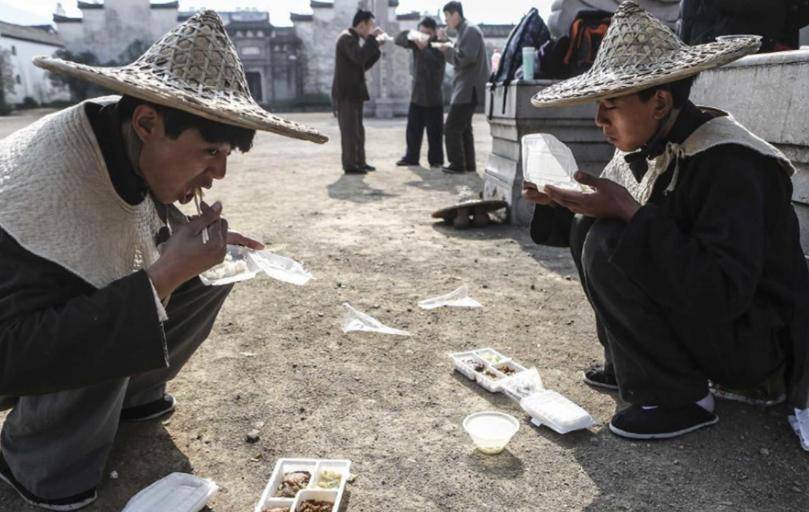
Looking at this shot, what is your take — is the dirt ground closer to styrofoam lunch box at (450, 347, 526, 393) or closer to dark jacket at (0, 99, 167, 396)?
styrofoam lunch box at (450, 347, 526, 393)

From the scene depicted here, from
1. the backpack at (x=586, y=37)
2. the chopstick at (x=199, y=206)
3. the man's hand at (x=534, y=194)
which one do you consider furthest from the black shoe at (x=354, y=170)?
the chopstick at (x=199, y=206)

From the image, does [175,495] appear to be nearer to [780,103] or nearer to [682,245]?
[682,245]

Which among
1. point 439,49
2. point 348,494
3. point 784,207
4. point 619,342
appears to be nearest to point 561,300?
point 619,342

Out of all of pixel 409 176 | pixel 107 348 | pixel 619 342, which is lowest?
pixel 409 176

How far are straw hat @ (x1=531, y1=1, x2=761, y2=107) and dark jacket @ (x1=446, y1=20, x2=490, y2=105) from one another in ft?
20.4

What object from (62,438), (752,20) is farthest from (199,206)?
(752,20)

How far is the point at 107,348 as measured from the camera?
1.78m

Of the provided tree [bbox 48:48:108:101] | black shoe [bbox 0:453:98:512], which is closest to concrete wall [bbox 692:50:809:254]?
black shoe [bbox 0:453:98:512]

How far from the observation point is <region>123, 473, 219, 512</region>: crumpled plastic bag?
1938mm

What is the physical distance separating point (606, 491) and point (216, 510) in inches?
52.5

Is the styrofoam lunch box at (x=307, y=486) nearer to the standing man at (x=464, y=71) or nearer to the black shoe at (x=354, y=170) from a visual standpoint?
the standing man at (x=464, y=71)

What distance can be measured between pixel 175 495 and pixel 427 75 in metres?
8.49

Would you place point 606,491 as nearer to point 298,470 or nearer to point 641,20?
point 298,470

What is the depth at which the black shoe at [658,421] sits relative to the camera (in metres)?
2.40
